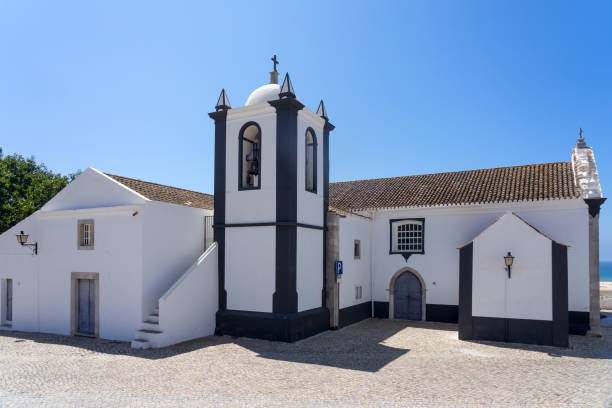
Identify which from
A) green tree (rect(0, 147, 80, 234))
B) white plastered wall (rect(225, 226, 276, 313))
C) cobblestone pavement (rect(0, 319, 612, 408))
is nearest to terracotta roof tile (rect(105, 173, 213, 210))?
white plastered wall (rect(225, 226, 276, 313))

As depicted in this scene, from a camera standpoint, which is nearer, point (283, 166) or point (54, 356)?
point (54, 356)

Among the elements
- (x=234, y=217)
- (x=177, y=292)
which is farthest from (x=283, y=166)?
(x=177, y=292)

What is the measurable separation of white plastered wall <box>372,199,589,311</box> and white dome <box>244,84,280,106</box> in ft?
24.1

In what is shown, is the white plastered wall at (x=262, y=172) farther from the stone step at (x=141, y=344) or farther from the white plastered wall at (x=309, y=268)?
the stone step at (x=141, y=344)

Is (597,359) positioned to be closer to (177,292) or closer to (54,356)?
(177,292)

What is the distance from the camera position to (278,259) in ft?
44.7

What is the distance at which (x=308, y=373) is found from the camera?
994cm

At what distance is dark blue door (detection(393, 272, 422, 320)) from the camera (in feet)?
60.7

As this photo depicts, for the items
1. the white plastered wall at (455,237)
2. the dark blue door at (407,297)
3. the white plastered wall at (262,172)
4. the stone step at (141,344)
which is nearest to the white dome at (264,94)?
the white plastered wall at (262,172)

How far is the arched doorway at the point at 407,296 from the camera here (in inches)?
727

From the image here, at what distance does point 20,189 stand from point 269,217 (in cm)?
2148

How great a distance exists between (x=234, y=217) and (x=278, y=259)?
2.20m

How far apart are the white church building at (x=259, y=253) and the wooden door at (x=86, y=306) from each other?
0.16ft

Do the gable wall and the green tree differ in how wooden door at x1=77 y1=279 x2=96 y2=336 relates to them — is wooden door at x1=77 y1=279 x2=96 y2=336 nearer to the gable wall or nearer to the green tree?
the gable wall
